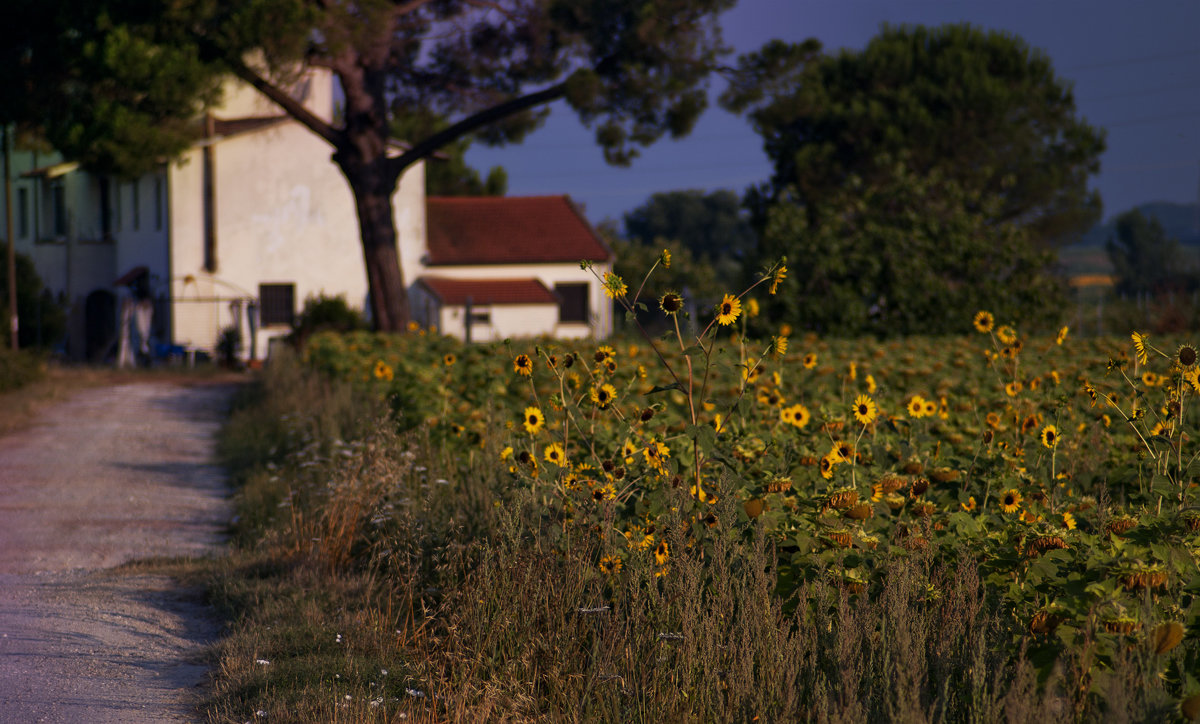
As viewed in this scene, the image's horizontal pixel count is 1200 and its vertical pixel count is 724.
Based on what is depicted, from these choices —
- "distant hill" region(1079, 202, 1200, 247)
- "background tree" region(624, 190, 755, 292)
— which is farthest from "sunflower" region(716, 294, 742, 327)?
"distant hill" region(1079, 202, 1200, 247)

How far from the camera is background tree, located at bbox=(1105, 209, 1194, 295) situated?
1976 inches

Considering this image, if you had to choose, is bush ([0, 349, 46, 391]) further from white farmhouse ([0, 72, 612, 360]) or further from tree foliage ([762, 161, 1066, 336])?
tree foliage ([762, 161, 1066, 336])

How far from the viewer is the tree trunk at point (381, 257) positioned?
2228cm

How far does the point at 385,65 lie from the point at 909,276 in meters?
10.1

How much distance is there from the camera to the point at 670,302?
4.36m

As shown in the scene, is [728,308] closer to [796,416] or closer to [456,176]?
[796,416]

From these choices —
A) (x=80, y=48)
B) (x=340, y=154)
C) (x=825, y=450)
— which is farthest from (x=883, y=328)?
(x=825, y=450)

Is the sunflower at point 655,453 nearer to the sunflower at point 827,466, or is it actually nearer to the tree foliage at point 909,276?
the sunflower at point 827,466

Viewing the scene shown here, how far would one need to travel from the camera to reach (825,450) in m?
5.57

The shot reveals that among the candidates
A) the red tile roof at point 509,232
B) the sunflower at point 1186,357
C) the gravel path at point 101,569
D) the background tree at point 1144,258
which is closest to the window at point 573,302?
→ the red tile roof at point 509,232

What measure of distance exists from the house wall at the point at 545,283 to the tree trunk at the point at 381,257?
36.6 feet

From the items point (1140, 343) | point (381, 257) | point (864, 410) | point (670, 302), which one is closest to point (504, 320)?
point (381, 257)

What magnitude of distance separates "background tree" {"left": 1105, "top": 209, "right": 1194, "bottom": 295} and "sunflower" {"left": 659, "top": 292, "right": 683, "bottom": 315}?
39136 mm

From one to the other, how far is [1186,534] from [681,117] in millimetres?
18481
